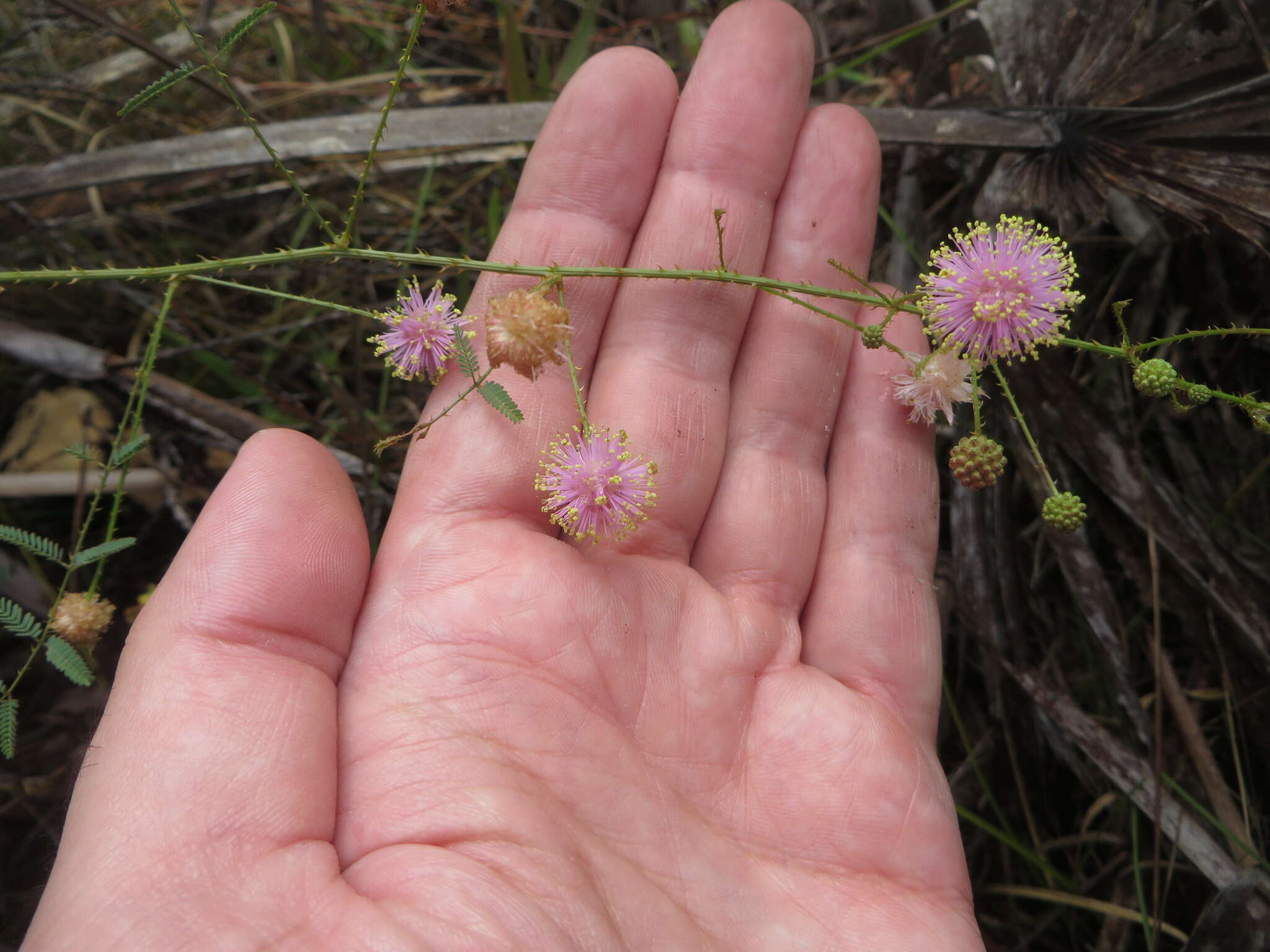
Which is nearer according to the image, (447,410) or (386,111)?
(386,111)

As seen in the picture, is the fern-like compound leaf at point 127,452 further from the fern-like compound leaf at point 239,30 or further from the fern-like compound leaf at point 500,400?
the fern-like compound leaf at point 239,30

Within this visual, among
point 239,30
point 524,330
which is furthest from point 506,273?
point 239,30

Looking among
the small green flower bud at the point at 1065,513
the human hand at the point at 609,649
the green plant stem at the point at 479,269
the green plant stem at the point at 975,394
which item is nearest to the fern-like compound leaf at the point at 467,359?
the human hand at the point at 609,649

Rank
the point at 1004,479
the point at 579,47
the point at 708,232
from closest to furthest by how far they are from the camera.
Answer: the point at 708,232, the point at 1004,479, the point at 579,47

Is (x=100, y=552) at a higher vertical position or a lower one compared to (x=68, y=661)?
higher

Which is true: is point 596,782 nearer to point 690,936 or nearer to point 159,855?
point 690,936

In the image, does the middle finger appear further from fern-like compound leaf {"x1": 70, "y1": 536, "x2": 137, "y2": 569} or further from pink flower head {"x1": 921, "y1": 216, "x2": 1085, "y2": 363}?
fern-like compound leaf {"x1": 70, "y1": 536, "x2": 137, "y2": 569}

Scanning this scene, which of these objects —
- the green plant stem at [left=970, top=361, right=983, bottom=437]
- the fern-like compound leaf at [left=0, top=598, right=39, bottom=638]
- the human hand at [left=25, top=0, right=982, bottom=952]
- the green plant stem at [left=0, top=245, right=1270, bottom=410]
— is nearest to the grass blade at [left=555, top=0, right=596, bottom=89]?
the human hand at [left=25, top=0, right=982, bottom=952]

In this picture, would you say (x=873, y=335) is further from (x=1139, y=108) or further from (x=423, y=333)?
(x=423, y=333)
